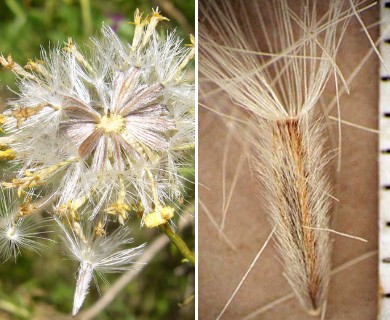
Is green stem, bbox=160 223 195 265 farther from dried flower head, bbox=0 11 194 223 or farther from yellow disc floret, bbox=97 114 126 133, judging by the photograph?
yellow disc floret, bbox=97 114 126 133

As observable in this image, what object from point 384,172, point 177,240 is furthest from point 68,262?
point 384,172

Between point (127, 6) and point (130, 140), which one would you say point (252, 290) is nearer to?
point (130, 140)

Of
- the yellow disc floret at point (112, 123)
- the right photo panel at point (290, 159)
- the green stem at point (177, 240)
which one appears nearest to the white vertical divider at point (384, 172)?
the right photo panel at point (290, 159)

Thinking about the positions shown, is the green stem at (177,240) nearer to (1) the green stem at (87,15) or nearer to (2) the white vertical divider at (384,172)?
(2) the white vertical divider at (384,172)

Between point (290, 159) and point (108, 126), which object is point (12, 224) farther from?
point (290, 159)

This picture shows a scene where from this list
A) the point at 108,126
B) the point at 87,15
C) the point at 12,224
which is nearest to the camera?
the point at 108,126

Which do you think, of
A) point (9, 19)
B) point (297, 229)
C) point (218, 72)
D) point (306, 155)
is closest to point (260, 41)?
point (218, 72)

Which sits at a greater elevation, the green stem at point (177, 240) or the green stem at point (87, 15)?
the green stem at point (87, 15)
